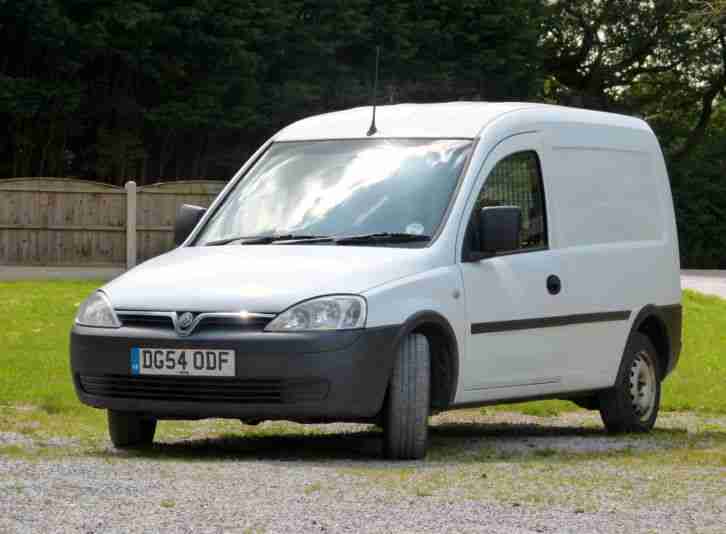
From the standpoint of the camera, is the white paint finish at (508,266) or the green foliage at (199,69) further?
the green foliage at (199,69)

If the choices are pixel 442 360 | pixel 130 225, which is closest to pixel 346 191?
pixel 442 360

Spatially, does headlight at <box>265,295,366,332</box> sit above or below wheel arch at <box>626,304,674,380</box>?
above

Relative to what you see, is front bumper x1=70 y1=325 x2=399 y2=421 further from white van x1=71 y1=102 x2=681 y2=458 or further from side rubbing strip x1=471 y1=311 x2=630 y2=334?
side rubbing strip x1=471 y1=311 x2=630 y2=334

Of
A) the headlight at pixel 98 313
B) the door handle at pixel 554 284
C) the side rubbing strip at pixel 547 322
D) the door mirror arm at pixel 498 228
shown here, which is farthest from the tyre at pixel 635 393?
the headlight at pixel 98 313

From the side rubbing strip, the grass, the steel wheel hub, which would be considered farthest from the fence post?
the side rubbing strip

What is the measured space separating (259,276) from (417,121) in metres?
2.00

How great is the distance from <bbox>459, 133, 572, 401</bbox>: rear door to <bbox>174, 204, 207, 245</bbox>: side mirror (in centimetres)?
171

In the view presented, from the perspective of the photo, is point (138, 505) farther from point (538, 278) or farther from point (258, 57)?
point (258, 57)

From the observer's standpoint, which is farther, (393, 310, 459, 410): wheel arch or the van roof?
the van roof

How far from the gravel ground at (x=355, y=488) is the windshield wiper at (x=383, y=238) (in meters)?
1.17

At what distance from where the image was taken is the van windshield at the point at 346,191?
980 centimetres

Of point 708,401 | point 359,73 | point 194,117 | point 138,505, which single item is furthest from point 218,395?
point 359,73

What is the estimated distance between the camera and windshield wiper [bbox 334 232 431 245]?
961 centimetres

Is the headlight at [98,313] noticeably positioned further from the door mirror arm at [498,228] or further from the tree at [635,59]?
the tree at [635,59]
